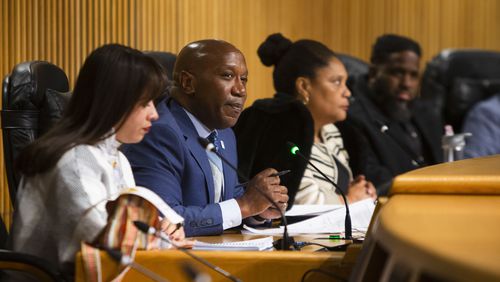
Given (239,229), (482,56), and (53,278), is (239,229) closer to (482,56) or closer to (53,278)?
(53,278)

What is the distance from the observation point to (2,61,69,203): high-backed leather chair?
2.67m

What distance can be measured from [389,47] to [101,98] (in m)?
3.73

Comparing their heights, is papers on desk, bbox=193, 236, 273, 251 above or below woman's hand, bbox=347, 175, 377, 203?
above

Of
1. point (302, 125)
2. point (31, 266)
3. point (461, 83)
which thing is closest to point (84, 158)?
point (31, 266)

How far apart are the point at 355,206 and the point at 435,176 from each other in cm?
121

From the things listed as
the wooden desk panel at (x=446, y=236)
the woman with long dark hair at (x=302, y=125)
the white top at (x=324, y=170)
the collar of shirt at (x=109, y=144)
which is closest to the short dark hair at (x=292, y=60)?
the woman with long dark hair at (x=302, y=125)

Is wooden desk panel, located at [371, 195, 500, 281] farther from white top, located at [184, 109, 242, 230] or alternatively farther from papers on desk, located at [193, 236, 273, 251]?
white top, located at [184, 109, 242, 230]

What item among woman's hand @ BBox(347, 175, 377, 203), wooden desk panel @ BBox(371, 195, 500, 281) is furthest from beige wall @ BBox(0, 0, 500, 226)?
wooden desk panel @ BBox(371, 195, 500, 281)

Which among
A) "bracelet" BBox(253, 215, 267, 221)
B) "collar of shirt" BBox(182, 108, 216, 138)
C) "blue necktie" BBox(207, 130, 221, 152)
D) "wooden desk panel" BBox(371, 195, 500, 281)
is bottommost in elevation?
"bracelet" BBox(253, 215, 267, 221)

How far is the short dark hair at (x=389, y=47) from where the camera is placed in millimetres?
5461

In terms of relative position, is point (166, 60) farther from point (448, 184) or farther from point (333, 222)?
point (448, 184)

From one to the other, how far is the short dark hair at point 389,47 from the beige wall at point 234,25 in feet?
1.31

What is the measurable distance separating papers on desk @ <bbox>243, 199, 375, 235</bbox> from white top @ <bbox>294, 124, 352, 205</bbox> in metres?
0.57

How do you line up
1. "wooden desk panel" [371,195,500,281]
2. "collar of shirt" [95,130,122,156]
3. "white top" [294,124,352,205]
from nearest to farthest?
1. "wooden desk panel" [371,195,500,281]
2. "collar of shirt" [95,130,122,156]
3. "white top" [294,124,352,205]
